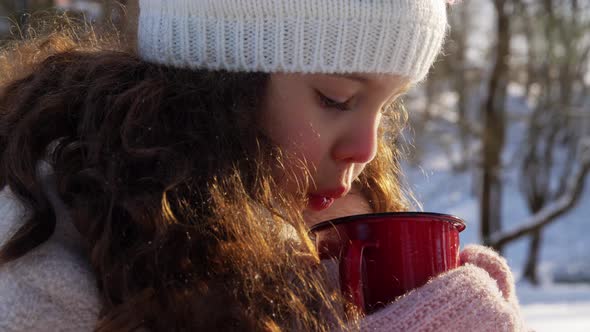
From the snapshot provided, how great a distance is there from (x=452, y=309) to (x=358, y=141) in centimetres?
36

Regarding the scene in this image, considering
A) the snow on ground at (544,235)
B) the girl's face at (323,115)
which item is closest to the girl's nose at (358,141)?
the girl's face at (323,115)

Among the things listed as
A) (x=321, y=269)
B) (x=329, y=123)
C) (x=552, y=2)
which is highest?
(x=329, y=123)

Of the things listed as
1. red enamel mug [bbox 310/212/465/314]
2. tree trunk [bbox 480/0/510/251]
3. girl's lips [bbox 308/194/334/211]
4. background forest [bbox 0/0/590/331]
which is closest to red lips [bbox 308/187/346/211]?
girl's lips [bbox 308/194/334/211]

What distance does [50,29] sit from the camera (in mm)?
1728

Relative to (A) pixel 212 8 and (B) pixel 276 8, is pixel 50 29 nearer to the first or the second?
(A) pixel 212 8

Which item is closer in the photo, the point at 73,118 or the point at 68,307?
the point at 68,307

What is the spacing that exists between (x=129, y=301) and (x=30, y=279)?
185mm

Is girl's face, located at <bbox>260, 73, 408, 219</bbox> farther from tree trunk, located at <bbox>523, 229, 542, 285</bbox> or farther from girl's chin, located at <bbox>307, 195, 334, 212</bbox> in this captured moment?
tree trunk, located at <bbox>523, 229, 542, 285</bbox>

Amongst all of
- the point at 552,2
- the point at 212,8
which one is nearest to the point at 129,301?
the point at 212,8

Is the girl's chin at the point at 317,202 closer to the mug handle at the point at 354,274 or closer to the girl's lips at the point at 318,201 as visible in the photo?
the girl's lips at the point at 318,201

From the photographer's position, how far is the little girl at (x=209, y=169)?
112 centimetres

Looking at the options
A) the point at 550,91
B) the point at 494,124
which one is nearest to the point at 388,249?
the point at 494,124

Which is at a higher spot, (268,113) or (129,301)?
(268,113)

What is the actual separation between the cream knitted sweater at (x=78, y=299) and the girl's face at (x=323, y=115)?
1.01 ft
